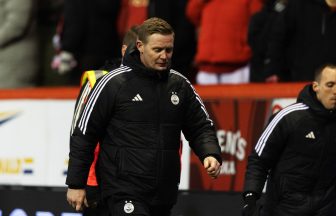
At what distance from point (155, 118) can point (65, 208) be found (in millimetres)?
3577

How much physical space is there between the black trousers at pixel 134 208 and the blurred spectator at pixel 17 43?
5.01 m

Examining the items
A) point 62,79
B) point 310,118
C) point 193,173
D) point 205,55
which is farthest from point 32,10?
point 310,118

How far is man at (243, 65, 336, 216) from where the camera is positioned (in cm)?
826

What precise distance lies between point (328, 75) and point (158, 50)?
5.18ft

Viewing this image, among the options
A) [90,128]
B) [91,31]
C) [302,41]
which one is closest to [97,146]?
[90,128]

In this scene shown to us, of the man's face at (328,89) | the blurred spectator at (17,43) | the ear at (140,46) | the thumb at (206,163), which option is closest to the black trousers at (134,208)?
the thumb at (206,163)

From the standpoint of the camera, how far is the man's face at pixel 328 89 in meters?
8.26

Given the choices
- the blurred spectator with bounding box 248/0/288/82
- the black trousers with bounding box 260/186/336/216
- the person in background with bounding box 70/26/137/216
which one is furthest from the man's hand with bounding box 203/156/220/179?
the blurred spectator with bounding box 248/0/288/82

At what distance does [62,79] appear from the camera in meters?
13.4

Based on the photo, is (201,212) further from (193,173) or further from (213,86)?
(213,86)

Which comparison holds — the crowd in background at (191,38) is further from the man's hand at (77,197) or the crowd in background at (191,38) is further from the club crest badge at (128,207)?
the man's hand at (77,197)

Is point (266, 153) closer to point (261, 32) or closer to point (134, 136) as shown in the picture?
point (134, 136)

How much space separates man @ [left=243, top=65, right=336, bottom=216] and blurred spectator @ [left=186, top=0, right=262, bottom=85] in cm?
292

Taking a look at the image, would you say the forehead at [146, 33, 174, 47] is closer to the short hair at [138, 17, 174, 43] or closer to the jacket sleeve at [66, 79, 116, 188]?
the short hair at [138, 17, 174, 43]
